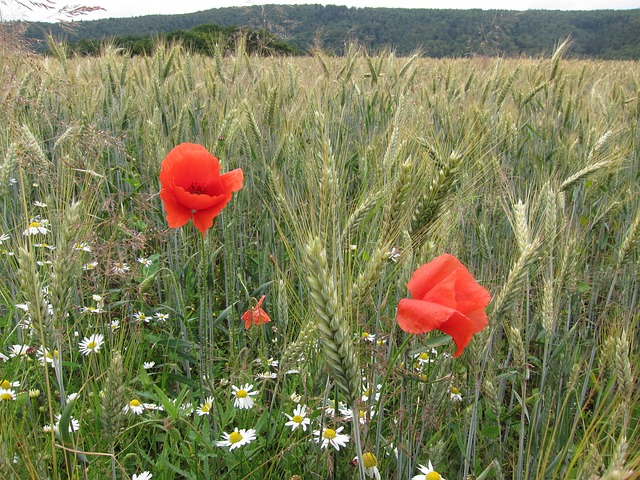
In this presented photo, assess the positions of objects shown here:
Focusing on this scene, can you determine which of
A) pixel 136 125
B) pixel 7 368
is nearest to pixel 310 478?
pixel 7 368

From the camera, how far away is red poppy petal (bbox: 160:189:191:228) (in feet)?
4.32

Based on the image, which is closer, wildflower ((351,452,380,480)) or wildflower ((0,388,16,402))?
wildflower ((351,452,380,480))

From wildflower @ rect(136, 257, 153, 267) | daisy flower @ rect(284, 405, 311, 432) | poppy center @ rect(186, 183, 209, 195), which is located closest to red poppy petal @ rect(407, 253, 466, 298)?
daisy flower @ rect(284, 405, 311, 432)

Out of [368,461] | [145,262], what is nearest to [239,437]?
[368,461]

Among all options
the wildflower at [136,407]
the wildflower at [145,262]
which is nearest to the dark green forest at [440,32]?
the wildflower at [145,262]

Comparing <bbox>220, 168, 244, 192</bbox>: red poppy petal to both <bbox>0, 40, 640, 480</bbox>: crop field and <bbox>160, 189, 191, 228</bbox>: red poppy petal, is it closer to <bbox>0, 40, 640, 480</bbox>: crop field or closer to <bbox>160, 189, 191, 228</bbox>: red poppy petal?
<bbox>0, 40, 640, 480</bbox>: crop field

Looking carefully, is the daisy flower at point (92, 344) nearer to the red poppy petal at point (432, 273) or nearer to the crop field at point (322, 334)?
the crop field at point (322, 334)

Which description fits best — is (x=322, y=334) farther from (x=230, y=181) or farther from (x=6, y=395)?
(x=6, y=395)

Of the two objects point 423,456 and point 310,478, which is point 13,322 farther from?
point 423,456

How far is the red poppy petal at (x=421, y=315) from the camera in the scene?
895 millimetres

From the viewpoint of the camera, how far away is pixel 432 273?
39.0 inches

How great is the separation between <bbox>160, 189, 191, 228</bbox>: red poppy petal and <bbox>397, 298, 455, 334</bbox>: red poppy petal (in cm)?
67

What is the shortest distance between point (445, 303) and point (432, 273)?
0.24 feet

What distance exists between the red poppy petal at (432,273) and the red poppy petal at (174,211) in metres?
0.65
